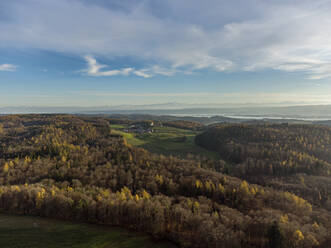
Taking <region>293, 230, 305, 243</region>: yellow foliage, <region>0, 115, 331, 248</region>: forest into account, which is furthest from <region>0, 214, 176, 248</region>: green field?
<region>293, 230, 305, 243</region>: yellow foliage

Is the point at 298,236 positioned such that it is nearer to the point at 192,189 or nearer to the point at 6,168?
the point at 192,189

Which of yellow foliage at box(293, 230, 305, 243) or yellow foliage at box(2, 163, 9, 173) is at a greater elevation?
yellow foliage at box(293, 230, 305, 243)

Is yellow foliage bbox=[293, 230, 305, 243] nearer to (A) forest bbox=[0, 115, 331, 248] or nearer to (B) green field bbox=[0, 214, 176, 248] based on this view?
(A) forest bbox=[0, 115, 331, 248]

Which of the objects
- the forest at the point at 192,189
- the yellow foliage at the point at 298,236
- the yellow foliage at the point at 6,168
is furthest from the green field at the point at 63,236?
the yellow foliage at the point at 6,168

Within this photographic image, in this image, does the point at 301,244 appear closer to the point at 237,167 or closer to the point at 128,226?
the point at 128,226

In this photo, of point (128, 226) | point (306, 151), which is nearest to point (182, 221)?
point (128, 226)
